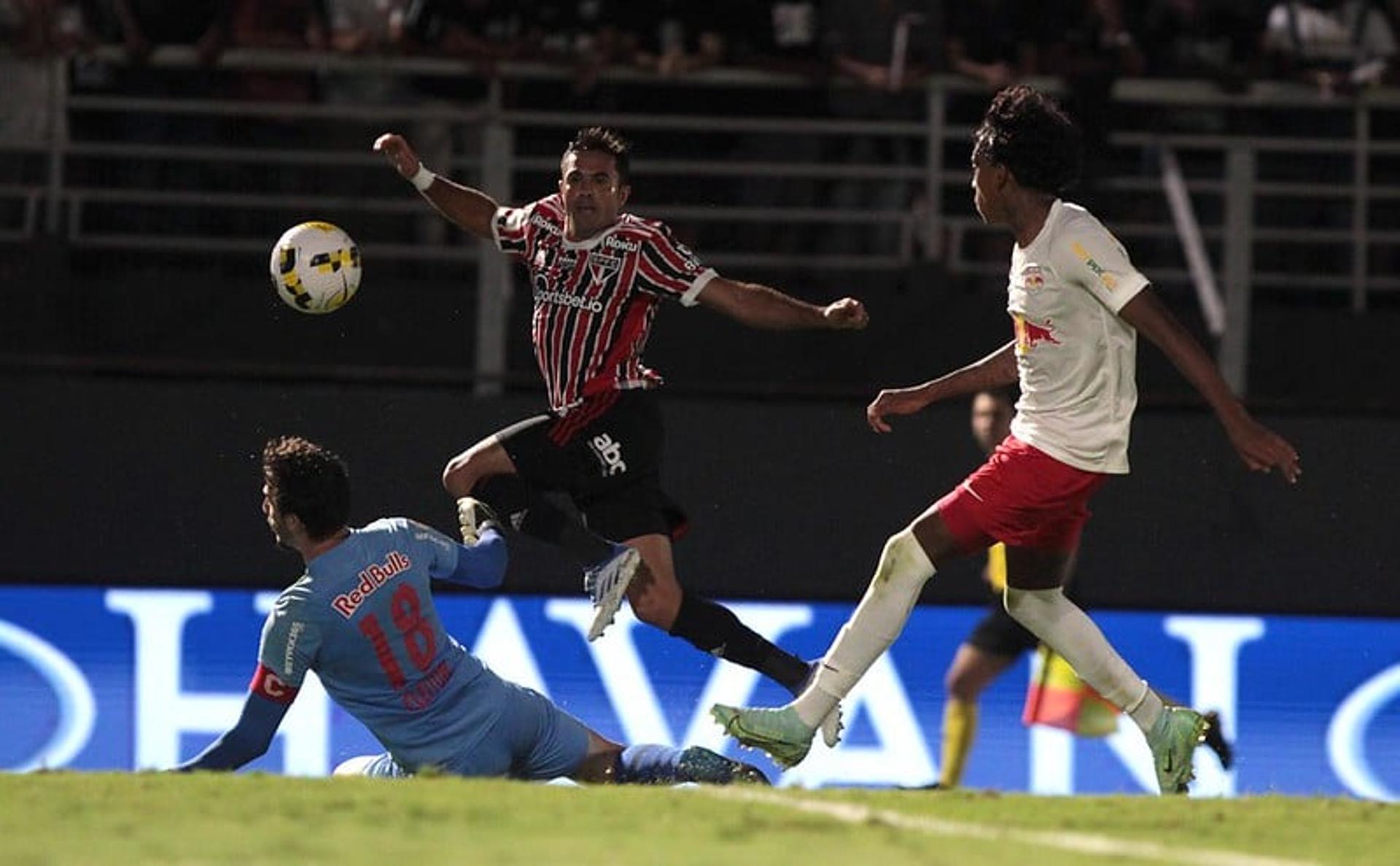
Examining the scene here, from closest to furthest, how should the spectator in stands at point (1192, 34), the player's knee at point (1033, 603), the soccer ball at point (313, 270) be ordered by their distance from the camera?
the player's knee at point (1033, 603), the soccer ball at point (313, 270), the spectator in stands at point (1192, 34)

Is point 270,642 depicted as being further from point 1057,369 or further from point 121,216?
point 121,216

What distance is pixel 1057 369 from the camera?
7336 millimetres

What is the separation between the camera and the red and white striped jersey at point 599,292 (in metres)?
8.26

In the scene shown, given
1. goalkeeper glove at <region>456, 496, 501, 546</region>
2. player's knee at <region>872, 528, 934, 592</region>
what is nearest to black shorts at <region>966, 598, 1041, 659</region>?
goalkeeper glove at <region>456, 496, 501, 546</region>

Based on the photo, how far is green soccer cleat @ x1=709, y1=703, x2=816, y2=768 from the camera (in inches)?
293

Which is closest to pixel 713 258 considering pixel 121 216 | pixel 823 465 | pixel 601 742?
pixel 823 465

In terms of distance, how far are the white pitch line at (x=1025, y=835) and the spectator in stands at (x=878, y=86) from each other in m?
6.43

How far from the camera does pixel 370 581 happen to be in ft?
24.9

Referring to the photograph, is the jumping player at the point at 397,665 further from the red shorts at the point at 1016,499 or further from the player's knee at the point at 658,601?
the red shorts at the point at 1016,499

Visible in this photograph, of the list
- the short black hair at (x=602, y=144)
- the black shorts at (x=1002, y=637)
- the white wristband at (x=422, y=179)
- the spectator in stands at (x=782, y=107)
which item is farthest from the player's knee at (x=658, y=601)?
the spectator in stands at (x=782, y=107)

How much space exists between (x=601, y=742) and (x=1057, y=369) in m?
1.93

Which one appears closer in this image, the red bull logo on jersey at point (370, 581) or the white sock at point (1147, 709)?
the red bull logo on jersey at point (370, 581)

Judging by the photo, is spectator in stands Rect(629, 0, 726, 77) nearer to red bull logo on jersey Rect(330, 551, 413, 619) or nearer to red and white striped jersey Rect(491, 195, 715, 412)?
red and white striped jersey Rect(491, 195, 715, 412)

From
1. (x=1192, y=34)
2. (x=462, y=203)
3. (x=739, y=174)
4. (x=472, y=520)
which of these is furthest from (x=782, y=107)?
(x=472, y=520)
